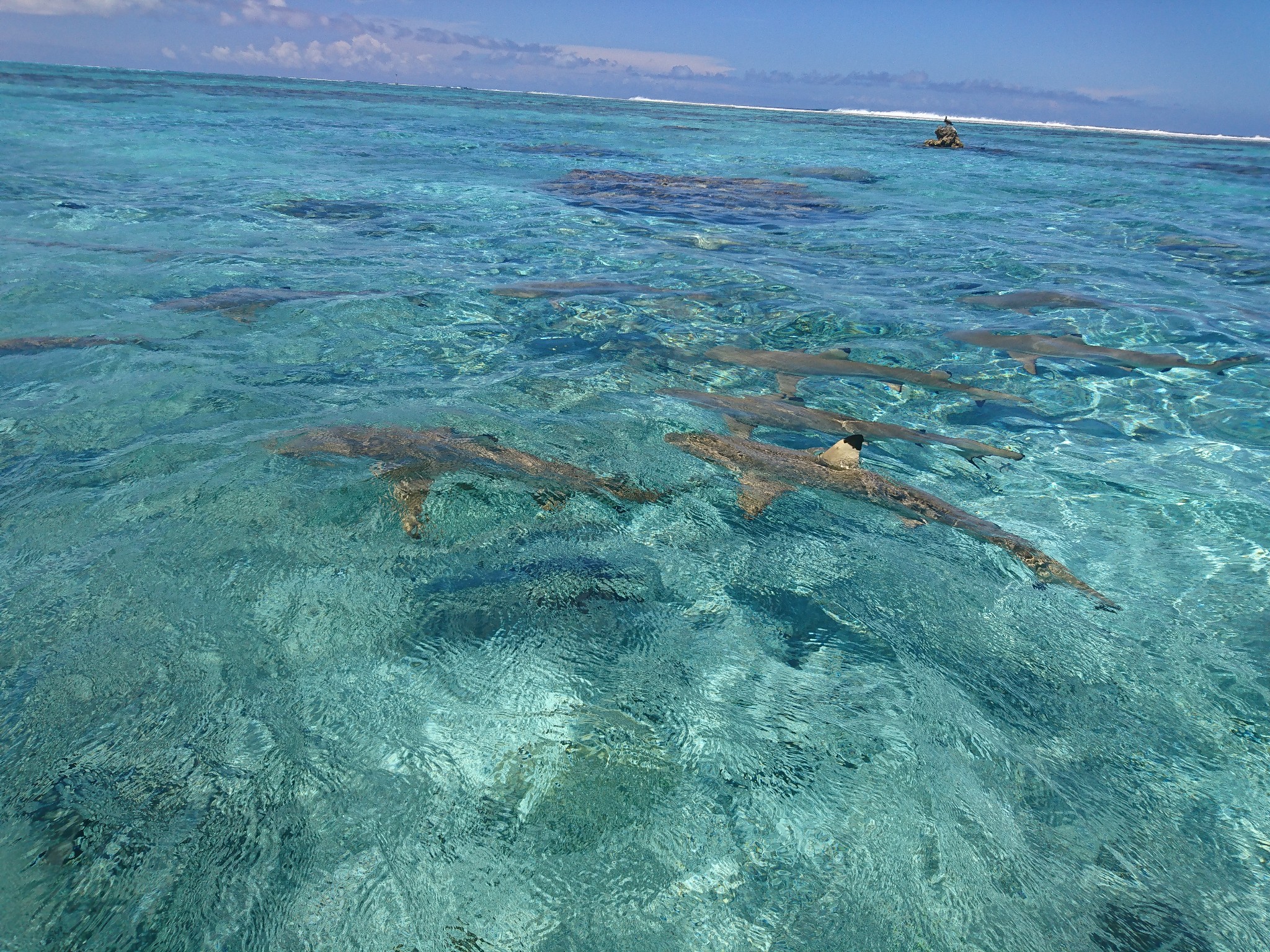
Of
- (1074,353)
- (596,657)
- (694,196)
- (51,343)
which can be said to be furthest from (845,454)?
(694,196)

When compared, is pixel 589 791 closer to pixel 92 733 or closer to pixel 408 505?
pixel 92 733

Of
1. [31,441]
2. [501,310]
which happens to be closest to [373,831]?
[31,441]

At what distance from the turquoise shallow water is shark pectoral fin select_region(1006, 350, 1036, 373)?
A: 15 cm

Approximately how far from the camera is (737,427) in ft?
18.4

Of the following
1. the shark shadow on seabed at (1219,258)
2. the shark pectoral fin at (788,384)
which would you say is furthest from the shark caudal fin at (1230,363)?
the shark shadow on seabed at (1219,258)

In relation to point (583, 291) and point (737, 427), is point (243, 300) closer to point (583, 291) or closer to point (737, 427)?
point (583, 291)

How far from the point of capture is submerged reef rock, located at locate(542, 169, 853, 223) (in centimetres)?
1566

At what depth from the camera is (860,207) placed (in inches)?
675

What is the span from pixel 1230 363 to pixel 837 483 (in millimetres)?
5621

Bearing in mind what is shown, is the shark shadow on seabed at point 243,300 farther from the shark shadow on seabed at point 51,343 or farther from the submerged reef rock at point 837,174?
the submerged reef rock at point 837,174

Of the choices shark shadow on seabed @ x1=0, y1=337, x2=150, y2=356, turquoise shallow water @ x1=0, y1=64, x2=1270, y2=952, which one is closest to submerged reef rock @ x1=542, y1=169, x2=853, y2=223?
turquoise shallow water @ x1=0, y1=64, x2=1270, y2=952

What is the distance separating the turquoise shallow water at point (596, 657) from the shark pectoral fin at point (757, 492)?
101mm

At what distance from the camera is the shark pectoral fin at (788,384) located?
6609 millimetres

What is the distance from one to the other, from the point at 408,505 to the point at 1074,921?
3.38m
